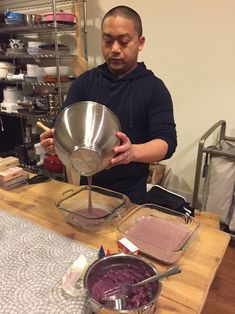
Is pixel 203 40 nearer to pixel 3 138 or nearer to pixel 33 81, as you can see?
pixel 33 81

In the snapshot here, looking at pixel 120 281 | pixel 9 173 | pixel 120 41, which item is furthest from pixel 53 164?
pixel 120 281

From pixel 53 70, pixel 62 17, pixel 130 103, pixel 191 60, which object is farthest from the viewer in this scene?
pixel 53 70

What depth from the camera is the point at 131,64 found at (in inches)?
45.7

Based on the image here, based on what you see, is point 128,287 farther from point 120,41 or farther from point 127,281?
point 120,41

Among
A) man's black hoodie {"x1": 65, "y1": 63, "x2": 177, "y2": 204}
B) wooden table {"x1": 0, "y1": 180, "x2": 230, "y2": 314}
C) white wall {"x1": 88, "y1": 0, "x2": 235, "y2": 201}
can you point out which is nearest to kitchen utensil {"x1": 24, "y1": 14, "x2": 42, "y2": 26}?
white wall {"x1": 88, "y1": 0, "x2": 235, "y2": 201}

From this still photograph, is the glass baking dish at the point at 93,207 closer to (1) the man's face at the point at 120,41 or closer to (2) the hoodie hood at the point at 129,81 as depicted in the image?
(2) the hoodie hood at the point at 129,81

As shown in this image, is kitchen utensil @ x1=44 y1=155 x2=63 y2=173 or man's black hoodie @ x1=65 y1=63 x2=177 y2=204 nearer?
man's black hoodie @ x1=65 y1=63 x2=177 y2=204

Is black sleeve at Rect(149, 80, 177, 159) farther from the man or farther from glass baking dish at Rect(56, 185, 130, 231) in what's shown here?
glass baking dish at Rect(56, 185, 130, 231)

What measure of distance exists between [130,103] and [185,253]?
64 centimetres

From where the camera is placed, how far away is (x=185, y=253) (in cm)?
74

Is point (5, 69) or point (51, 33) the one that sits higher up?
point (51, 33)

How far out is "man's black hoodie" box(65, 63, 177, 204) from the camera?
114cm

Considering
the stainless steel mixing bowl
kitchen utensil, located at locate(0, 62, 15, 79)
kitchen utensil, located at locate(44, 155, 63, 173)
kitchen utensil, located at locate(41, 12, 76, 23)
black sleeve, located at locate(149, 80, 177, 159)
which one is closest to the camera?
the stainless steel mixing bowl

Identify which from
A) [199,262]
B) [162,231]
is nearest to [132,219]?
[162,231]
